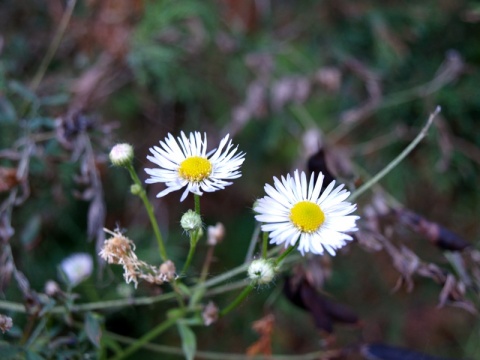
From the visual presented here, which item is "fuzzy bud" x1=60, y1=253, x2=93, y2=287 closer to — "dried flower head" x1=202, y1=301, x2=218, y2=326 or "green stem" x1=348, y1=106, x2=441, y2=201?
"dried flower head" x1=202, y1=301, x2=218, y2=326

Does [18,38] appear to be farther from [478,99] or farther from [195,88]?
[478,99]

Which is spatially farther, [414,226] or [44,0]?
[44,0]

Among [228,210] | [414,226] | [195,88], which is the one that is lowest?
[414,226]

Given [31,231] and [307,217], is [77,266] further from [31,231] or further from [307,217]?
[307,217]

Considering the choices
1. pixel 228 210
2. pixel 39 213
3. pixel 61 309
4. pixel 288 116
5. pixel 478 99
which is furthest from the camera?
pixel 228 210

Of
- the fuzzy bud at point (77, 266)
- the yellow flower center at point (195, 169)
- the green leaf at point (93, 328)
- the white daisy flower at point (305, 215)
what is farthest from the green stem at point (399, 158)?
the fuzzy bud at point (77, 266)

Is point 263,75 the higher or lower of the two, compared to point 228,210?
higher

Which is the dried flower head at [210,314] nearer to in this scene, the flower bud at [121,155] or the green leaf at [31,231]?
the flower bud at [121,155]

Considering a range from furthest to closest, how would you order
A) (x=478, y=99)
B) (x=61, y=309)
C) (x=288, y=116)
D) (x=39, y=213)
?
1. (x=288, y=116)
2. (x=478, y=99)
3. (x=39, y=213)
4. (x=61, y=309)

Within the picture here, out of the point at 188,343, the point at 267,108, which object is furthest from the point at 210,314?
the point at 267,108

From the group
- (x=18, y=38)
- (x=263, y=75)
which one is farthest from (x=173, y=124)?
(x=18, y=38)
